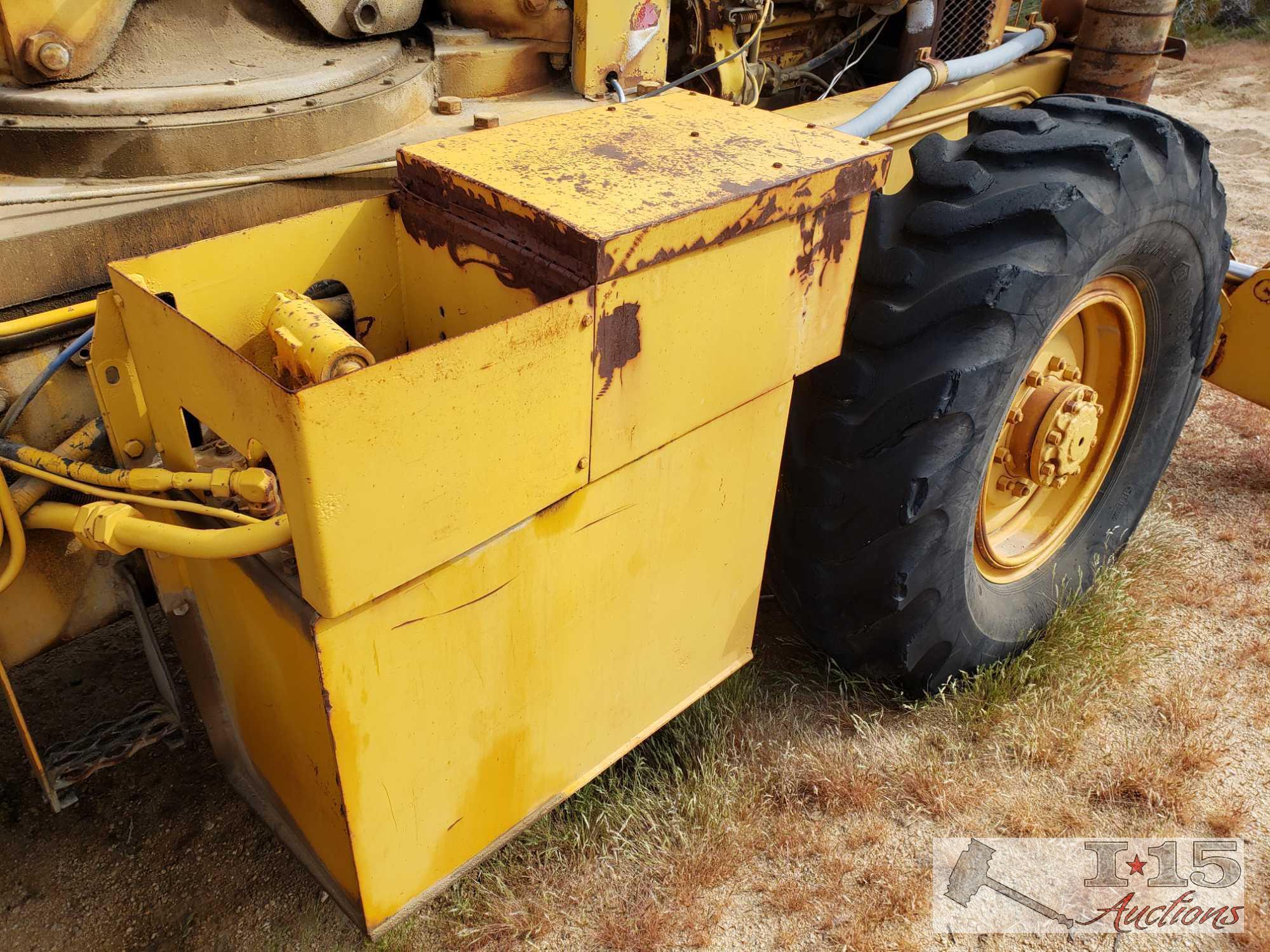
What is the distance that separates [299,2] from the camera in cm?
210

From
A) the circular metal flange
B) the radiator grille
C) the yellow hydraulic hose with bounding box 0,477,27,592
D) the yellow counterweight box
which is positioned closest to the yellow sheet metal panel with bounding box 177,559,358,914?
the yellow counterweight box

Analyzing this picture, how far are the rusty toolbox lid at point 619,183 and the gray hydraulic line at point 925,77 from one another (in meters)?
0.35

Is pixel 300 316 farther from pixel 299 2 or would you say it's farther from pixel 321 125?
Result: pixel 299 2

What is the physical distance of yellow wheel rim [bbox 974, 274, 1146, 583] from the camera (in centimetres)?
246

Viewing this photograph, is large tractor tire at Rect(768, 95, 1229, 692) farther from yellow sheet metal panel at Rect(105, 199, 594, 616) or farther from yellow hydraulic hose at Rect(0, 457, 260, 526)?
yellow hydraulic hose at Rect(0, 457, 260, 526)

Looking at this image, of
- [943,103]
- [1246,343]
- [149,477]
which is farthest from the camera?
[1246,343]

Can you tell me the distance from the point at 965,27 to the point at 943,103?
1.88 feet

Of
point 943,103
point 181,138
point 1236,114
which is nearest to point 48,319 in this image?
Result: point 181,138

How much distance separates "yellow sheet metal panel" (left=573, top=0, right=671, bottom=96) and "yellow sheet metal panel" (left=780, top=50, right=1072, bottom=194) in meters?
0.34

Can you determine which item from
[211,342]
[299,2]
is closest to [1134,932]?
[211,342]

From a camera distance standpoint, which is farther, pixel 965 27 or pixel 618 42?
pixel 965 27

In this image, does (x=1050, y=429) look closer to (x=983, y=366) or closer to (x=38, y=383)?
(x=983, y=366)

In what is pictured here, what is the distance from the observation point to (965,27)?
326cm

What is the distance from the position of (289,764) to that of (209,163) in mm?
1031
